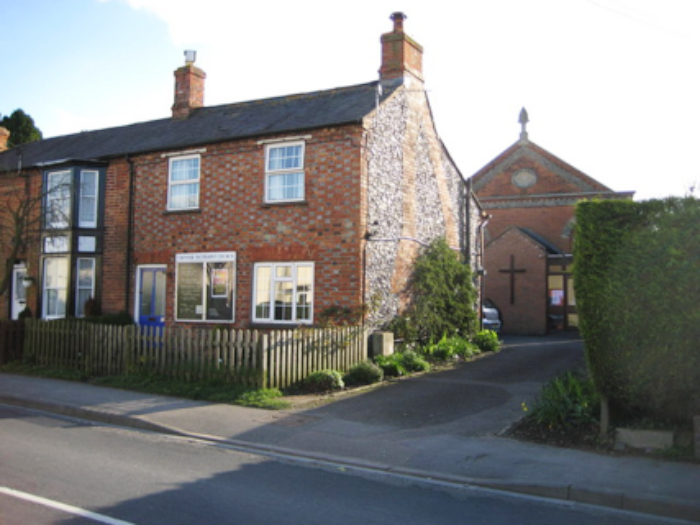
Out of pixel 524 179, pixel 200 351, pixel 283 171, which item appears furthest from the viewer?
pixel 524 179

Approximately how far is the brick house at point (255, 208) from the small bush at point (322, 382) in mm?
2549

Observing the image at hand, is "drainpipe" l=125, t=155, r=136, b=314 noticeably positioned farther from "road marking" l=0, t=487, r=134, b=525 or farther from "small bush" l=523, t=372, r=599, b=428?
"small bush" l=523, t=372, r=599, b=428

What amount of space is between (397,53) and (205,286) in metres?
8.31

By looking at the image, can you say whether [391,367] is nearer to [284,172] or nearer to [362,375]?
[362,375]

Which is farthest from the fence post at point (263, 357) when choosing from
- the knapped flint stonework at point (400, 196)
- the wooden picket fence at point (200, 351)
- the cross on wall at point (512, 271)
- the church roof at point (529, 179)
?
the church roof at point (529, 179)

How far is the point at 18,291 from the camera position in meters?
20.5

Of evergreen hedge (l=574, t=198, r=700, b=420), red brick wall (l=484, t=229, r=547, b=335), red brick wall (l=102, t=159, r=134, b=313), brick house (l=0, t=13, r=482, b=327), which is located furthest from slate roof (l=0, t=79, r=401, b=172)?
red brick wall (l=484, t=229, r=547, b=335)

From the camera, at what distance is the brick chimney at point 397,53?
693 inches

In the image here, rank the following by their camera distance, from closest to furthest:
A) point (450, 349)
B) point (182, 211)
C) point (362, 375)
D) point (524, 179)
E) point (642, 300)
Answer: point (642, 300)
point (362, 375)
point (450, 349)
point (182, 211)
point (524, 179)

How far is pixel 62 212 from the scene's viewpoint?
18422 millimetres

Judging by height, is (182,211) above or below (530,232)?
below

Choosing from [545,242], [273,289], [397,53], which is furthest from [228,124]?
[545,242]

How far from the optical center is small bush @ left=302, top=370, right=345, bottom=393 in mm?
12336

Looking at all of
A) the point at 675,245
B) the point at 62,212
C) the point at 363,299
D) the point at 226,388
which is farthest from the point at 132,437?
the point at 62,212
